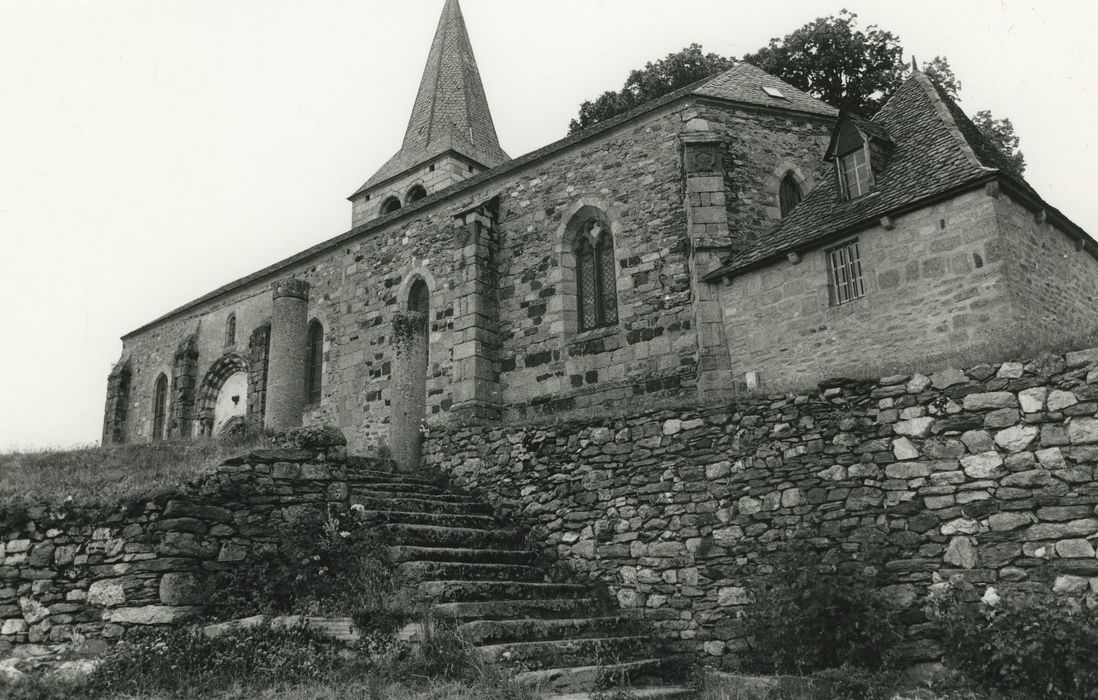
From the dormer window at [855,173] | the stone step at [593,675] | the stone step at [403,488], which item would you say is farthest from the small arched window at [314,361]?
the stone step at [593,675]

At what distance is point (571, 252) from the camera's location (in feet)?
56.0

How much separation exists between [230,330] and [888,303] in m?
20.1

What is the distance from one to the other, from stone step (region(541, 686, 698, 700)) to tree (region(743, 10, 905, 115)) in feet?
68.3

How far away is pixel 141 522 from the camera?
847cm

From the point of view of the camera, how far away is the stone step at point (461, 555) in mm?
9047

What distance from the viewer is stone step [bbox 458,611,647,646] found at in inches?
295

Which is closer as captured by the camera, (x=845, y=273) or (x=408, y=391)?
(x=845, y=273)

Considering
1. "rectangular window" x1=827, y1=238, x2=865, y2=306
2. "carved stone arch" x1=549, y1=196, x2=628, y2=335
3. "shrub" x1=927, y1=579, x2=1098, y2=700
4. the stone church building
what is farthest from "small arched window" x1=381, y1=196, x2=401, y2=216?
"shrub" x1=927, y1=579, x2=1098, y2=700

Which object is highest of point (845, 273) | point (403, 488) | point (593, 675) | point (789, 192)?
point (789, 192)

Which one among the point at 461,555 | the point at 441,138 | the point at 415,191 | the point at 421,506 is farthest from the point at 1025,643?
the point at 441,138

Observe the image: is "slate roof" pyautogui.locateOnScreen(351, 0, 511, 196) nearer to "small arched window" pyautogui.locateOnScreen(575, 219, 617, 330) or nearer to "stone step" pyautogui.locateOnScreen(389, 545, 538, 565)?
"small arched window" pyautogui.locateOnScreen(575, 219, 617, 330)

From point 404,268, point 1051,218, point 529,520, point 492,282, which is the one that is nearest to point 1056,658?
point 529,520

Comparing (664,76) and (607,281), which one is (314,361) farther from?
(664,76)

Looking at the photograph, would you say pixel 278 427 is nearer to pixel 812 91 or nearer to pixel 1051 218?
pixel 1051 218
